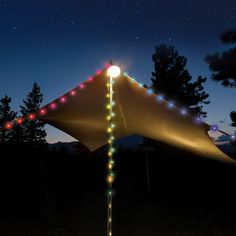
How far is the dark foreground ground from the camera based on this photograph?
20.5ft

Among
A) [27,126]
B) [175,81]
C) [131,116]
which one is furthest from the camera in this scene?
[27,126]

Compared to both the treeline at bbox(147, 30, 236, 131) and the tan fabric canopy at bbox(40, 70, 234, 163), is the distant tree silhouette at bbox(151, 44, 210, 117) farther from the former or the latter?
the tan fabric canopy at bbox(40, 70, 234, 163)

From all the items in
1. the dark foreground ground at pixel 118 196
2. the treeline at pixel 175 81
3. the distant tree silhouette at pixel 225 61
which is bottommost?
the dark foreground ground at pixel 118 196

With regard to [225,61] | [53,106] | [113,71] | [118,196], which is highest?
[225,61]

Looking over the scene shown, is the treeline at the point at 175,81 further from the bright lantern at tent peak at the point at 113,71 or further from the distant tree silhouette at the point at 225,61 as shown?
the bright lantern at tent peak at the point at 113,71

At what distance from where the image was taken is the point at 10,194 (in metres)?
8.66

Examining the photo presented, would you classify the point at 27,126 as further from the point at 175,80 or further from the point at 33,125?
the point at 175,80

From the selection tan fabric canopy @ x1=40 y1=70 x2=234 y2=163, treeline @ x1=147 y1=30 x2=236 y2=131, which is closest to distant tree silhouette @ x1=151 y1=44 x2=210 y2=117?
treeline @ x1=147 y1=30 x2=236 y2=131

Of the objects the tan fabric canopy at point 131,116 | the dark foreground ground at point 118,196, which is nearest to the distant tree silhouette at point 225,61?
the dark foreground ground at point 118,196

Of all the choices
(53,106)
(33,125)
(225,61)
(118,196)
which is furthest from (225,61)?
(33,125)

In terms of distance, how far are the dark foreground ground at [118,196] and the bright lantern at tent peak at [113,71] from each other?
3372 mm

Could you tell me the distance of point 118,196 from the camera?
28.2ft

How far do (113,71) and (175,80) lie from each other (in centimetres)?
1943

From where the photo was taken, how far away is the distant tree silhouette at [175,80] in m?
22.2
